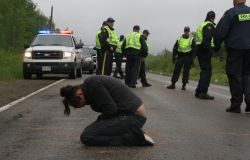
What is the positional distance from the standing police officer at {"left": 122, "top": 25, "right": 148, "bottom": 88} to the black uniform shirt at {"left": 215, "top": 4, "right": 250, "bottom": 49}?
21.8 feet

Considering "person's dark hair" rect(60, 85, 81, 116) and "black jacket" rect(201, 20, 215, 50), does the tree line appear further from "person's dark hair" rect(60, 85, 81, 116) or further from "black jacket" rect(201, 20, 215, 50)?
"person's dark hair" rect(60, 85, 81, 116)

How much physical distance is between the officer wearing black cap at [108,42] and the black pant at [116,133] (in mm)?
9978

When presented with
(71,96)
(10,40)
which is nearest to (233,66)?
(71,96)

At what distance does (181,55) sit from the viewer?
18.7 meters

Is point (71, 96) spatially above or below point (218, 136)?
above

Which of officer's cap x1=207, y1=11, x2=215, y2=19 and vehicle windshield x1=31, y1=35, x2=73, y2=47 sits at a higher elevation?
officer's cap x1=207, y1=11, x2=215, y2=19

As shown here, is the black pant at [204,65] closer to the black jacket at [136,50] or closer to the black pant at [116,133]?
the black jacket at [136,50]

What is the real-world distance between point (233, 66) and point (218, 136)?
3446 mm

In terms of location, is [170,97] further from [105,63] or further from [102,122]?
[102,122]

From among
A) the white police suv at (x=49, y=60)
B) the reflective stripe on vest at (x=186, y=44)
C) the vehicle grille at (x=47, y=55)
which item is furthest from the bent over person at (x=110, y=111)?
the vehicle grille at (x=47, y=55)

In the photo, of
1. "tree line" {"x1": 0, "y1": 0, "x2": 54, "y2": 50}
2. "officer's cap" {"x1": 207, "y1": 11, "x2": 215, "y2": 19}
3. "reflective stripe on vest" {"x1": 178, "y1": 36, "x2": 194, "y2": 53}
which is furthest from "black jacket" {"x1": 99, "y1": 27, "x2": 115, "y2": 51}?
"tree line" {"x1": 0, "y1": 0, "x2": 54, "y2": 50}

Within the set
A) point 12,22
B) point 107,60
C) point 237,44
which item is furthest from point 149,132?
point 12,22

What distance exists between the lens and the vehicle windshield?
24469 mm

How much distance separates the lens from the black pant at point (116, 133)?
7.49m
